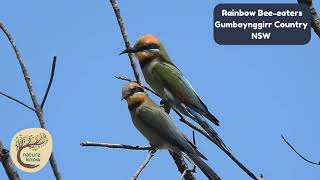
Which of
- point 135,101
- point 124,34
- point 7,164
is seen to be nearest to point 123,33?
point 124,34

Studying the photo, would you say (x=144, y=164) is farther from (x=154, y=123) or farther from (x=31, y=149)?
(x=154, y=123)

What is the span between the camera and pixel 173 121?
263 centimetres

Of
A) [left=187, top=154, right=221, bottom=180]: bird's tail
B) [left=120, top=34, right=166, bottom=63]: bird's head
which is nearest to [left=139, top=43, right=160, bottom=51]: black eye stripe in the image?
[left=120, top=34, right=166, bottom=63]: bird's head

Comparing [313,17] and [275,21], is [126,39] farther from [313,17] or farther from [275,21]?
[275,21]

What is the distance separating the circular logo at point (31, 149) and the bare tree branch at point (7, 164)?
4.9 inches

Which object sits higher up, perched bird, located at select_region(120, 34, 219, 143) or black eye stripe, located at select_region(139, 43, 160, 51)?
black eye stripe, located at select_region(139, 43, 160, 51)

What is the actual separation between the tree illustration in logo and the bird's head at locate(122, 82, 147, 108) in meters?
0.51

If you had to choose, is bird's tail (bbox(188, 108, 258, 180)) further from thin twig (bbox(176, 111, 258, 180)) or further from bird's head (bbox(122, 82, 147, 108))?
bird's head (bbox(122, 82, 147, 108))

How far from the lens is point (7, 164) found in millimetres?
1821

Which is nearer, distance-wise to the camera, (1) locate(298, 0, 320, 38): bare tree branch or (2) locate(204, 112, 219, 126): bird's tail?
(1) locate(298, 0, 320, 38): bare tree branch

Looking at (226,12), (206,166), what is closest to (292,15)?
(226,12)

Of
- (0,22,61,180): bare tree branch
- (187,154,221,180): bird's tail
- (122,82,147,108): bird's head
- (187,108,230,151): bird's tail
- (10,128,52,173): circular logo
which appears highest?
(0,22,61,180): bare tree branch

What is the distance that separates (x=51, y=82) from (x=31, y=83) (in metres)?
0.08

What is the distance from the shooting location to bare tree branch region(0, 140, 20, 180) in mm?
1792
